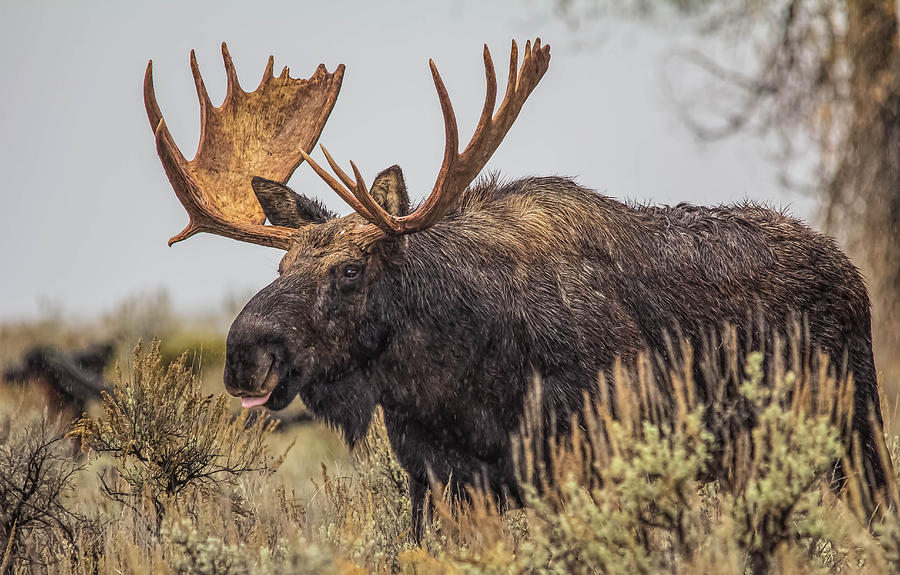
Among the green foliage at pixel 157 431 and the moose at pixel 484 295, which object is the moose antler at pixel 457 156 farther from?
the green foliage at pixel 157 431

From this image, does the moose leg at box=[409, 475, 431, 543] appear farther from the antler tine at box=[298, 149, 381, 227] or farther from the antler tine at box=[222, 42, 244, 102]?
the antler tine at box=[222, 42, 244, 102]

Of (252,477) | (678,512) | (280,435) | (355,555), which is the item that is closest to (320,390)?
(355,555)

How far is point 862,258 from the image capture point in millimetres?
11266

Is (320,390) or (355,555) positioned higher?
(320,390)

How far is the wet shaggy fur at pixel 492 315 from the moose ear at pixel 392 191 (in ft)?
0.51

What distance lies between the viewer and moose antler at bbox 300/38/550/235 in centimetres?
463

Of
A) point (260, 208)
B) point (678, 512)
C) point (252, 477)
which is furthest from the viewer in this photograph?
point (252, 477)

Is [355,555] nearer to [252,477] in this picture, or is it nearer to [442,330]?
[442,330]

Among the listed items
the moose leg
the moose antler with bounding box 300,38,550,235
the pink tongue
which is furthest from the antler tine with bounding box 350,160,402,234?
the moose leg

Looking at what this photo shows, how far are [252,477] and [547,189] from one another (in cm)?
292

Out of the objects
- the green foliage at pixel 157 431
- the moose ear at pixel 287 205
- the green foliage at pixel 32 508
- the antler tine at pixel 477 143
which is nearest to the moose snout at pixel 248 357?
the antler tine at pixel 477 143

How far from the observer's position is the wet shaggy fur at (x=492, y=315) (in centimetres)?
471

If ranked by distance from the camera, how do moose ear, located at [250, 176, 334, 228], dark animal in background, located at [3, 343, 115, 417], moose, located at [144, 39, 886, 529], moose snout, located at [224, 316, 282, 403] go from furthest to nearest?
dark animal in background, located at [3, 343, 115, 417], moose ear, located at [250, 176, 334, 228], moose, located at [144, 39, 886, 529], moose snout, located at [224, 316, 282, 403]

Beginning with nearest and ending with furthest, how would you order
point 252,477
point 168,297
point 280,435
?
point 252,477 < point 280,435 < point 168,297
